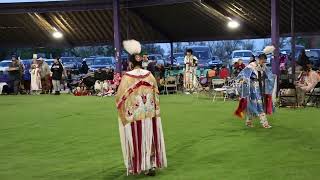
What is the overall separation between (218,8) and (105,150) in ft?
48.0

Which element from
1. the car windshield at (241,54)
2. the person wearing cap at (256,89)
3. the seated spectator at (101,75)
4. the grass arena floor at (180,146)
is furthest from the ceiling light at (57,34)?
the person wearing cap at (256,89)

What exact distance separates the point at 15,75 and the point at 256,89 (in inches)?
585

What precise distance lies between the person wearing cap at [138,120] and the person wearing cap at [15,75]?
17.0m

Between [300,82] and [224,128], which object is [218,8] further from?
[224,128]

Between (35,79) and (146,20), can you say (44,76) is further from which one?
(146,20)

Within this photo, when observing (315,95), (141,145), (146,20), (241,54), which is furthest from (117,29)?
(141,145)

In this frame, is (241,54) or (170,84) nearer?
(170,84)

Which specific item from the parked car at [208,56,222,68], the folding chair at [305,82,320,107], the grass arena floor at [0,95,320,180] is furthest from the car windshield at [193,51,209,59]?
the grass arena floor at [0,95,320,180]

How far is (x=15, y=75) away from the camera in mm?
22906

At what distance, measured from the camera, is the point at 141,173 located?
6.64 meters

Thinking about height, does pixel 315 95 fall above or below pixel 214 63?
below

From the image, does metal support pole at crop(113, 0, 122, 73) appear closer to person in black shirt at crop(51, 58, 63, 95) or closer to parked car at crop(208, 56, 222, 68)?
person in black shirt at crop(51, 58, 63, 95)

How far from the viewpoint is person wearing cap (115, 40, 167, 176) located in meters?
6.41

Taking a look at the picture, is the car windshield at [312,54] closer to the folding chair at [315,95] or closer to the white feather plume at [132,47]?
the folding chair at [315,95]
